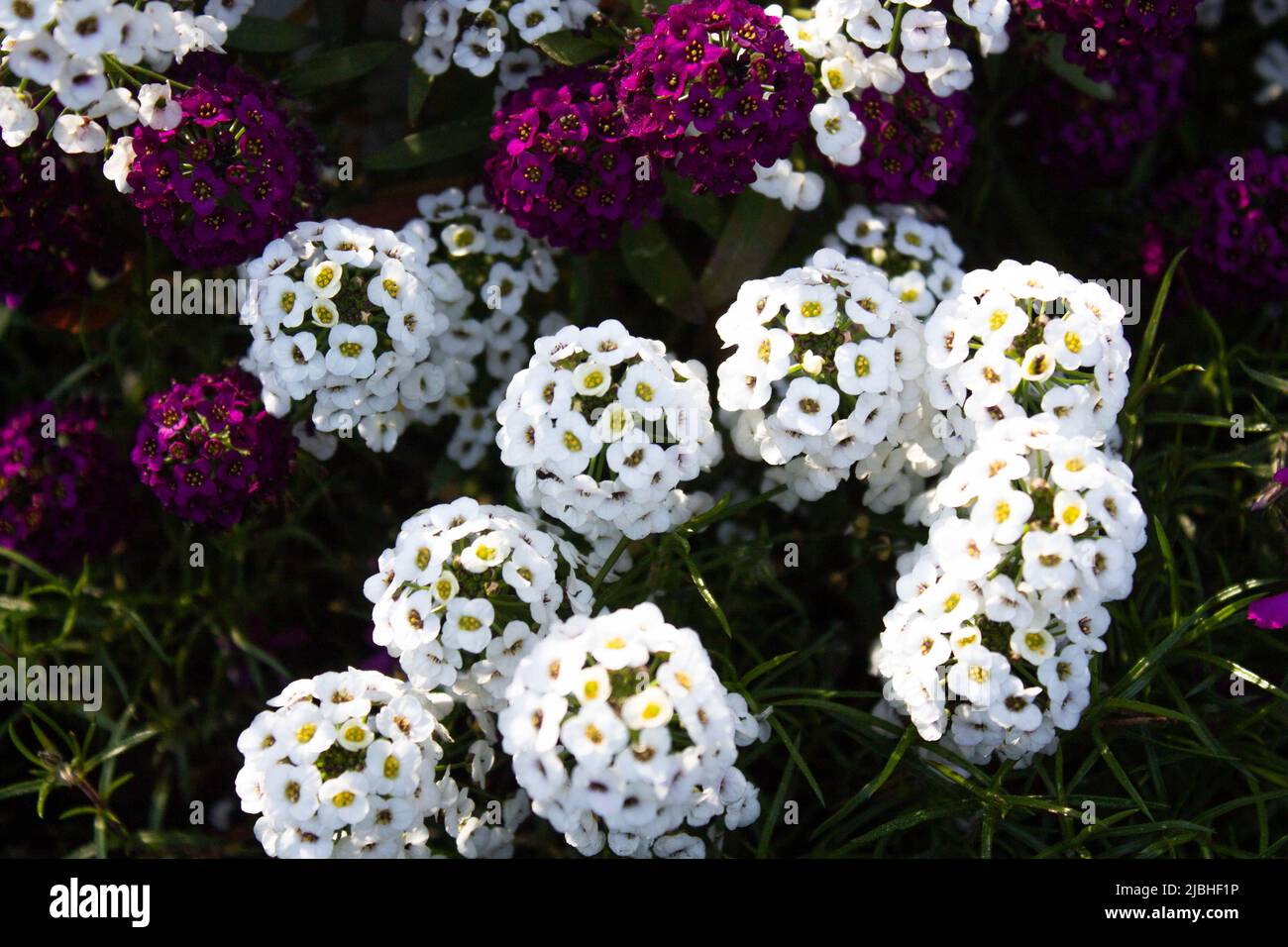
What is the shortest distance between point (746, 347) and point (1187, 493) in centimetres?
135

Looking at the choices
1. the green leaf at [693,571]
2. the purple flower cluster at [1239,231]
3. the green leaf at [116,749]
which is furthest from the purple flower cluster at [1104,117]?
the green leaf at [116,749]

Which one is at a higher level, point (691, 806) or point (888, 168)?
point (888, 168)

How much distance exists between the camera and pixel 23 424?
3422mm

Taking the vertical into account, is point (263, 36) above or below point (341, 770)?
above

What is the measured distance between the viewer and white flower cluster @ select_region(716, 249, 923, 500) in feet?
8.64

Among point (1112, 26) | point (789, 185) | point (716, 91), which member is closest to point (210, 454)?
point (716, 91)

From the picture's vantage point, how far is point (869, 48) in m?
3.17

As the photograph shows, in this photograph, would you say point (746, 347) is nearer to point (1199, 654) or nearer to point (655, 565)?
point (655, 565)

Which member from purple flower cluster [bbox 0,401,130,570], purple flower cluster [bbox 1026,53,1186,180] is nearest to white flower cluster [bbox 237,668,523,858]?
purple flower cluster [bbox 0,401,130,570]

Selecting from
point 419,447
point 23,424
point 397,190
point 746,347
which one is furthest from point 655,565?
point 23,424

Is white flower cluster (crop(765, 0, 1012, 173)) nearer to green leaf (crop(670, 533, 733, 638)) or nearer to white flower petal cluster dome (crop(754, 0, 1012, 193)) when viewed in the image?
white flower petal cluster dome (crop(754, 0, 1012, 193))

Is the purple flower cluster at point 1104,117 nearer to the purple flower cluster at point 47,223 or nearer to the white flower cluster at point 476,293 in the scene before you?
the white flower cluster at point 476,293

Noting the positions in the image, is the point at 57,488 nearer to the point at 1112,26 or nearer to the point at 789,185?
the point at 789,185

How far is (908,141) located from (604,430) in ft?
4.34
